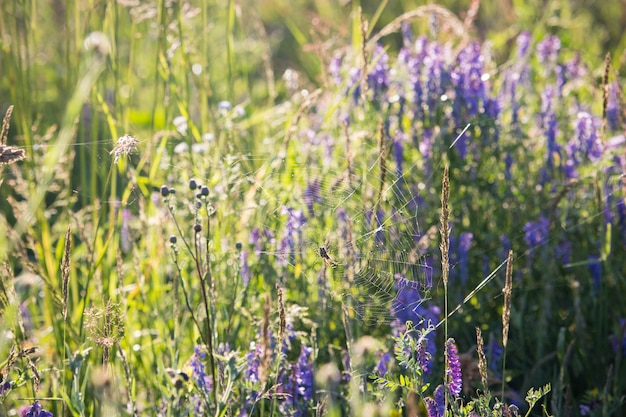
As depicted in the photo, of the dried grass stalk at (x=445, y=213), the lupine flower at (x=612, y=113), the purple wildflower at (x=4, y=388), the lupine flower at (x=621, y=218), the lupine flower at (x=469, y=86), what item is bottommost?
the purple wildflower at (x=4, y=388)

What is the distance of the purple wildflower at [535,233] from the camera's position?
2.44 metres

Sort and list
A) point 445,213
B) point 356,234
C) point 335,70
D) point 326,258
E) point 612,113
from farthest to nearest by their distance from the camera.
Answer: point 612,113, point 335,70, point 356,234, point 326,258, point 445,213

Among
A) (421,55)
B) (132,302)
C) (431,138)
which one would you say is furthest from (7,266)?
(421,55)

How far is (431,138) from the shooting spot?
2551 mm

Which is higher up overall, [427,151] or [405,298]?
[427,151]

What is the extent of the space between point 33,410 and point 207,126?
4.64 ft

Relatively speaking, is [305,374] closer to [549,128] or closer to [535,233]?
[535,233]

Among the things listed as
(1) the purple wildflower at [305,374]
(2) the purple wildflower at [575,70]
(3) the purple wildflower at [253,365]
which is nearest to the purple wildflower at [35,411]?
(3) the purple wildflower at [253,365]

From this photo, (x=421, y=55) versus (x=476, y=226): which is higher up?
(x=421, y=55)

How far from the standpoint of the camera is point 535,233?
246cm

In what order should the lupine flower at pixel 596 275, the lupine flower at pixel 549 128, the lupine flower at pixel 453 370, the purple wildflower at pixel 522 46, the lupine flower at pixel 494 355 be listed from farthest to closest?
the purple wildflower at pixel 522 46
the lupine flower at pixel 549 128
the lupine flower at pixel 596 275
the lupine flower at pixel 494 355
the lupine flower at pixel 453 370

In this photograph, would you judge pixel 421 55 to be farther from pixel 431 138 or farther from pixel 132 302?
pixel 132 302

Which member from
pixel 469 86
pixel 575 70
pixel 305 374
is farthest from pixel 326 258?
pixel 575 70

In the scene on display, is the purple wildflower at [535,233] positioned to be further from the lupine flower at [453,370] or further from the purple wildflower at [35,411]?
the purple wildflower at [35,411]
